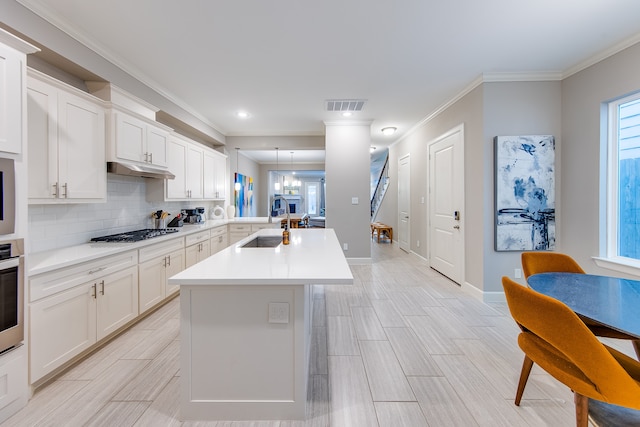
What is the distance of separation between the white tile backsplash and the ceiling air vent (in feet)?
9.21

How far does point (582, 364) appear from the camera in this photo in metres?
1.08

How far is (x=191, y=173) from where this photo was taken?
4.19 metres

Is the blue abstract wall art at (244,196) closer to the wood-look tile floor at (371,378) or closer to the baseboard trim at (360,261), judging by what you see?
the baseboard trim at (360,261)

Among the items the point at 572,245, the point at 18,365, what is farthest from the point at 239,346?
the point at 572,245

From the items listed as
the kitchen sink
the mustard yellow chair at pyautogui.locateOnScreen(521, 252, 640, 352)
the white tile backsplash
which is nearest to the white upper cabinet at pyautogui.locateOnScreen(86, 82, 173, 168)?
the white tile backsplash

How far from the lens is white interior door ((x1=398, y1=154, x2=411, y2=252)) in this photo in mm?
6133

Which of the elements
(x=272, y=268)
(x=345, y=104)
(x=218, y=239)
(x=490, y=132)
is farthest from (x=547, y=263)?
(x=218, y=239)

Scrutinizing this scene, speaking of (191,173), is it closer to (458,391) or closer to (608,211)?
(458,391)

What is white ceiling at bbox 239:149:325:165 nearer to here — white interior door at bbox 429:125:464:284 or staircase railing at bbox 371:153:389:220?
staircase railing at bbox 371:153:389:220

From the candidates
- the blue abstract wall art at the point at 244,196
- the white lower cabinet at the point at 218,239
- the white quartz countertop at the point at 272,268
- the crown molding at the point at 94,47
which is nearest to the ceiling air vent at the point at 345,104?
the crown molding at the point at 94,47

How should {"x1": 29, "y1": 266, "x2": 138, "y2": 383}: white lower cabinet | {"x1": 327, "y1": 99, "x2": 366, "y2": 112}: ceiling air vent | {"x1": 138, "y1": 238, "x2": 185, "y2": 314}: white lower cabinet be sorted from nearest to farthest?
{"x1": 29, "y1": 266, "x2": 138, "y2": 383}: white lower cabinet, {"x1": 138, "y1": 238, "x2": 185, "y2": 314}: white lower cabinet, {"x1": 327, "y1": 99, "x2": 366, "y2": 112}: ceiling air vent

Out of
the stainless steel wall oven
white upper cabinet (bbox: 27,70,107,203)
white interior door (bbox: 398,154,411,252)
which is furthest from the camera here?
white interior door (bbox: 398,154,411,252)

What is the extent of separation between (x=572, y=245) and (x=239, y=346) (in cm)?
368

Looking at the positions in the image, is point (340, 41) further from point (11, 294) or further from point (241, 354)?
point (11, 294)
